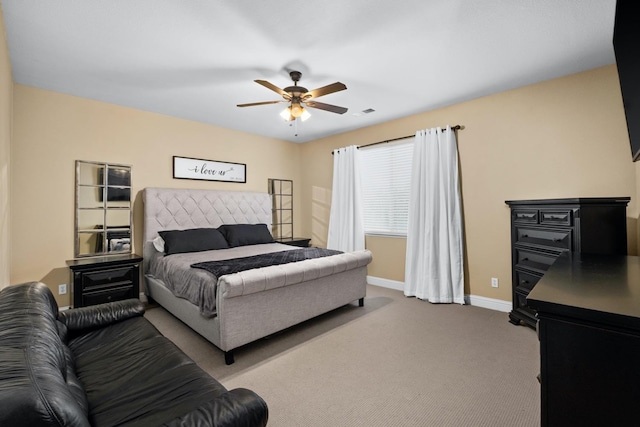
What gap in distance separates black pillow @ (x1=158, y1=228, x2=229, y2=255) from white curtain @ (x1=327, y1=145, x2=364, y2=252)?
1966 mm

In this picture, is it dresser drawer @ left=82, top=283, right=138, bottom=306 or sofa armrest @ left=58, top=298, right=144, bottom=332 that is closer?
sofa armrest @ left=58, top=298, right=144, bottom=332

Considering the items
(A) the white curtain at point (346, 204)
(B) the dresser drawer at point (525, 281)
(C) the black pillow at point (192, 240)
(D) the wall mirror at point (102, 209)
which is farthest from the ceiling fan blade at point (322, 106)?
(D) the wall mirror at point (102, 209)

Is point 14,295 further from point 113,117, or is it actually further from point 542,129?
point 542,129

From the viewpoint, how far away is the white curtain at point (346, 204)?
4.98 m

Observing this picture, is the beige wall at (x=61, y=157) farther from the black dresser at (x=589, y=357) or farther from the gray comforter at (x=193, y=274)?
the black dresser at (x=589, y=357)

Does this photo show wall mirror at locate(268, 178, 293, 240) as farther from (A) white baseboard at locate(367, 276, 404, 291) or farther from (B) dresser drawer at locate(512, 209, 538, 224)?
(B) dresser drawer at locate(512, 209, 538, 224)

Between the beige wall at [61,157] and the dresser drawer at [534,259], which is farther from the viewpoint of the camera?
the beige wall at [61,157]

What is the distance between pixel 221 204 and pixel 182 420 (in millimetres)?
3984

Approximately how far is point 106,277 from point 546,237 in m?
4.70

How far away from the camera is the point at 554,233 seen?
2730 millimetres

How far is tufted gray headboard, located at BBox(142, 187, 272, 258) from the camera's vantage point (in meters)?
3.94

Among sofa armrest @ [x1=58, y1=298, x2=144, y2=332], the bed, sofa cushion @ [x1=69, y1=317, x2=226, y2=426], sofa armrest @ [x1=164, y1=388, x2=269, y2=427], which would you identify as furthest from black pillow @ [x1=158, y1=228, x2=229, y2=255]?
sofa armrest @ [x1=164, y1=388, x2=269, y2=427]

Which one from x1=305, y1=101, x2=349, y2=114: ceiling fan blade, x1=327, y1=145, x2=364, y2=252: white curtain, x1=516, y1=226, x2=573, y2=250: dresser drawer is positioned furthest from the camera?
x1=327, y1=145, x2=364, y2=252: white curtain

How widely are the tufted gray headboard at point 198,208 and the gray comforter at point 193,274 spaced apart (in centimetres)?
52
